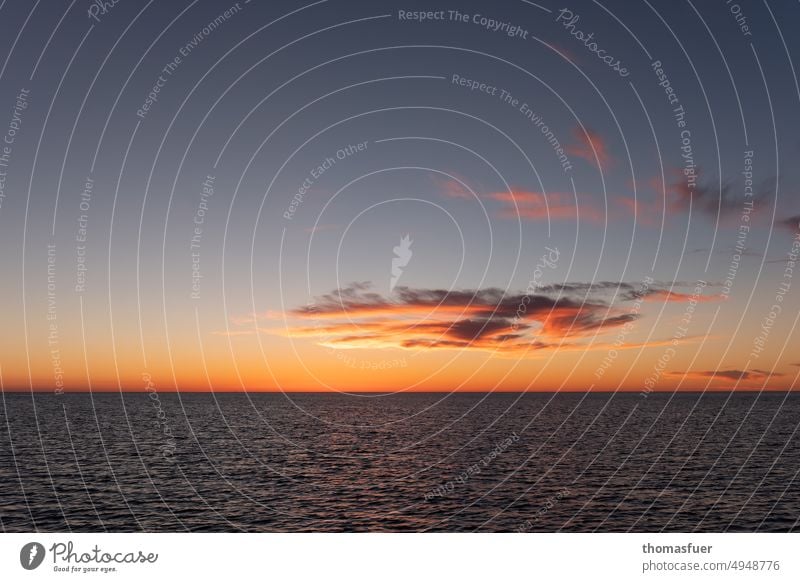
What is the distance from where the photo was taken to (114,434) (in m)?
137

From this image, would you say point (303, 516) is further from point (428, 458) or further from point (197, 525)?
point (428, 458)

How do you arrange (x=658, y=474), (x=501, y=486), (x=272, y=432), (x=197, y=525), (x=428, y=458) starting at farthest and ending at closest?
(x=272, y=432) < (x=428, y=458) < (x=658, y=474) < (x=501, y=486) < (x=197, y=525)

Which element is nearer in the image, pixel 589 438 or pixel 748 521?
pixel 748 521

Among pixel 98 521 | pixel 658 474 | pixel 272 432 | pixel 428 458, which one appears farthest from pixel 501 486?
pixel 272 432
